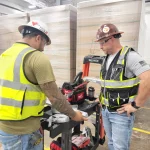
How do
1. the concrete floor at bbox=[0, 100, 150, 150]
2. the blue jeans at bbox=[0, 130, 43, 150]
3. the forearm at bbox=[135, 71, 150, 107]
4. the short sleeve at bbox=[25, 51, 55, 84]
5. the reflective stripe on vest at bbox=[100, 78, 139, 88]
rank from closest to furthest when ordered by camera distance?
1. the short sleeve at bbox=[25, 51, 55, 84]
2. the blue jeans at bbox=[0, 130, 43, 150]
3. the forearm at bbox=[135, 71, 150, 107]
4. the reflective stripe on vest at bbox=[100, 78, 139, 88]
5. the concrete floor at bbox=[0, 100, 150, 150]

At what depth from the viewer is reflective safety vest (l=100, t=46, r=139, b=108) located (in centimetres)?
127

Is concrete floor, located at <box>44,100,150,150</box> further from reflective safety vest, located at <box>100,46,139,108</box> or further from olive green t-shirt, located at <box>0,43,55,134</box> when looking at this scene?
olive green t-shirt, located at <box>0,43,55,134</box>

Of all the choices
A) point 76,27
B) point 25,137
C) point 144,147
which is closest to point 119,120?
point 25,137

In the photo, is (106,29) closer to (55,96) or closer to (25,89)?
(55,96)

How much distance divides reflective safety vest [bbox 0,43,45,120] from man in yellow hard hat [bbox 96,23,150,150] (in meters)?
0.70

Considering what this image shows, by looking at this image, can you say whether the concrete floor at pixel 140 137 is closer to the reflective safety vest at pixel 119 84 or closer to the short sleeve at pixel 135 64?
the reflective safety vest at pixel 119 84

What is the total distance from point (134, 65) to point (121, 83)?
0.64 feet

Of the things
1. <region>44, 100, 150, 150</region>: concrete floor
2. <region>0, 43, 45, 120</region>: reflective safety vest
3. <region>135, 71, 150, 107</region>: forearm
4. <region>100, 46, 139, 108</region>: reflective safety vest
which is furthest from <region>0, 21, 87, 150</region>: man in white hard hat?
<region>44, 100, 150, 150</region>: concrete floor

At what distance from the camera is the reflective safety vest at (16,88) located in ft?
3.02

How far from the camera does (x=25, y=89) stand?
3.05 ft

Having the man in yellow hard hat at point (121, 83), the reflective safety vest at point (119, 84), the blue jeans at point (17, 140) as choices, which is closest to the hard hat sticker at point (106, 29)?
the man in yellow hard hat at point (121, 83)

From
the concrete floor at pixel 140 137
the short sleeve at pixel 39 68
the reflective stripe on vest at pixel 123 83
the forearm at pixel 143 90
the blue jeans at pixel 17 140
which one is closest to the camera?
the short sleeve at pixel 39 68

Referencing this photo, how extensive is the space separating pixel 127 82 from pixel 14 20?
144 inches

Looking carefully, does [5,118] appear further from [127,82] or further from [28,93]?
[127,82]
